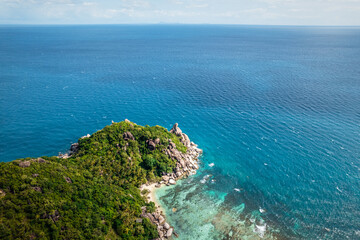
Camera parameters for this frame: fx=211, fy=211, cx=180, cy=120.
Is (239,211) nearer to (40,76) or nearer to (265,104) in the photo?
(265,104)

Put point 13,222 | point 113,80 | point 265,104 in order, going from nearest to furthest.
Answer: point 13,222 → point 265,104 → point 113,80

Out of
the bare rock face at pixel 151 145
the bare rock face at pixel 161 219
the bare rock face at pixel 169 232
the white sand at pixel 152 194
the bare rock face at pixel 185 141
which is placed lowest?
the bare rock face at pixel 169 232

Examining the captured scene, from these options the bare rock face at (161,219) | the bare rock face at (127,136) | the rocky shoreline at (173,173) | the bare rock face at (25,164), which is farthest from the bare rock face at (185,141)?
the bare rock face at (25,164)

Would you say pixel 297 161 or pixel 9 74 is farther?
pixel 9 74

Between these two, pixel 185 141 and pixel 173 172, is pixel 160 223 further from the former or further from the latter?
pixel 185 141

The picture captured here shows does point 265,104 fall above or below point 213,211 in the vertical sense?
above

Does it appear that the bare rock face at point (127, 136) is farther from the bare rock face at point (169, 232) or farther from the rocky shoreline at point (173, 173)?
the bare rock face at point (169, 232)

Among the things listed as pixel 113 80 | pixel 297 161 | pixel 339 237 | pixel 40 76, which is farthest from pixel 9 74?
pixel 339 237
